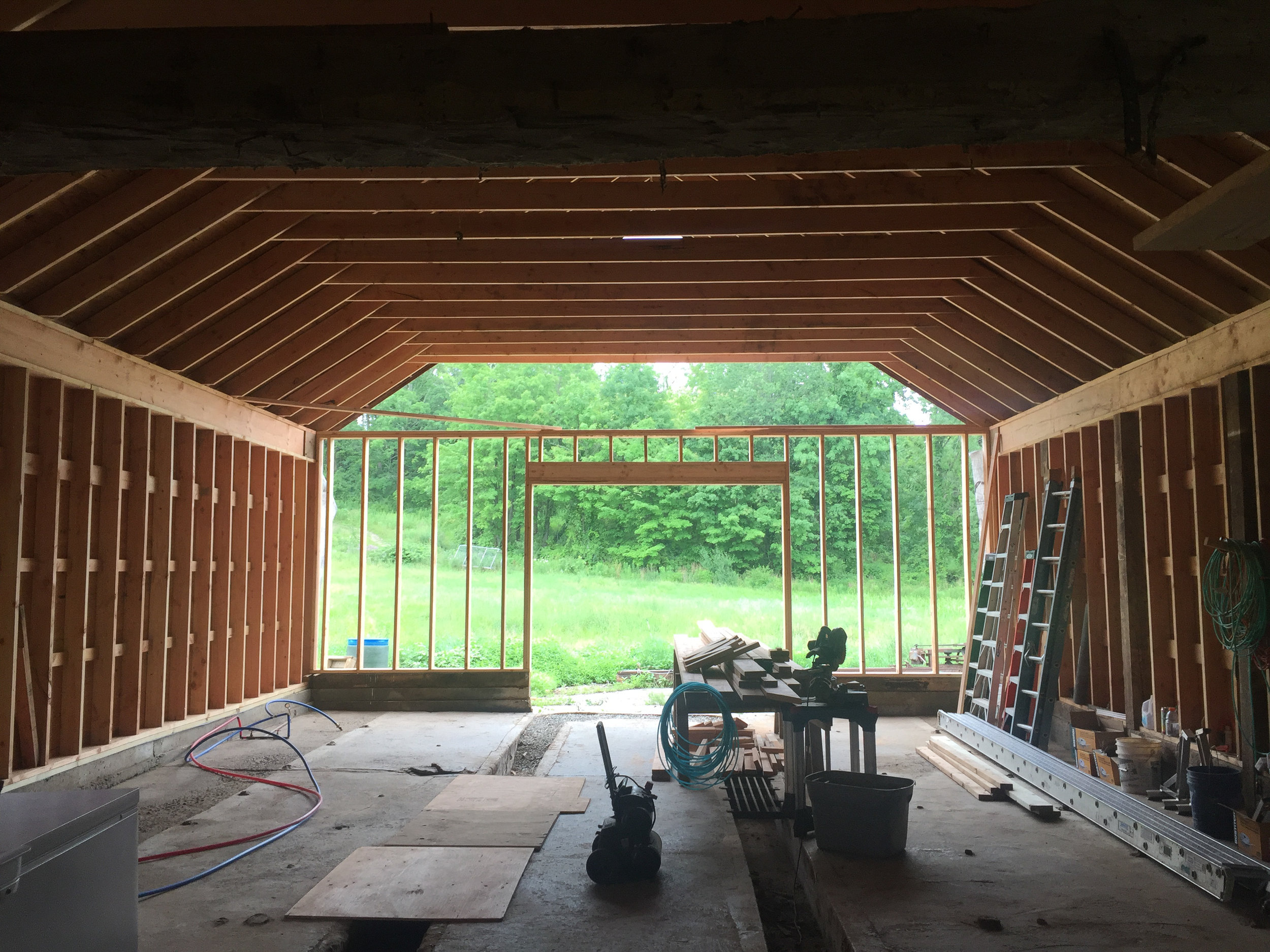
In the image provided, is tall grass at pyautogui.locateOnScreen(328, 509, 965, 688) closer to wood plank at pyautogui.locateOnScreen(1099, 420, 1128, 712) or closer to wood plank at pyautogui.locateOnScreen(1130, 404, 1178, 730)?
wood plank at pyautogui.locateOnScreen(1099, 420, 1128, 712)

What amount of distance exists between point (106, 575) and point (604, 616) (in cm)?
1381

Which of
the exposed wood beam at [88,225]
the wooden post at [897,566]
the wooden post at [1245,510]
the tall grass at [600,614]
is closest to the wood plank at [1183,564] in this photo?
the wooden post at [1245,510]

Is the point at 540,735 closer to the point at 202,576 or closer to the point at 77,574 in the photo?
the point at 202,576

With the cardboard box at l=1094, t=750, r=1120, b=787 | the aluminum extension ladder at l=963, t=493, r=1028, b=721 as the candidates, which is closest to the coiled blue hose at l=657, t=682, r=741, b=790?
the cardboard box at l=1094, t=750, r=1120, b=787

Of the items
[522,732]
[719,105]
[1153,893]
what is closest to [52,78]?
[719,105]

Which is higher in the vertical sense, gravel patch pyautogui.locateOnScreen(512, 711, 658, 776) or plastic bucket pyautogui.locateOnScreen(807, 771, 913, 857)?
plastic bucket pyautogui.locateOnScreen(807, 771, 913, 857)

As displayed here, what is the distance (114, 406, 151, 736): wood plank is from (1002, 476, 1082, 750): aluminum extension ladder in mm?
7296

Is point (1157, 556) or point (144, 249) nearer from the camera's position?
point (144, 249)

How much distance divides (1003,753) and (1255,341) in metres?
3.61

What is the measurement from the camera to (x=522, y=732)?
379 inches

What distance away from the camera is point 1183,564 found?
6520 mm

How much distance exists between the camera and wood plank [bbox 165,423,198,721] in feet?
26.3

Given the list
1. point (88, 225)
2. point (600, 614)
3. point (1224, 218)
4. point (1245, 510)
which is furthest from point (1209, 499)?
point (600, 614)

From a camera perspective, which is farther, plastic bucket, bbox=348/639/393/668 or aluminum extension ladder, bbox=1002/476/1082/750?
plastic bucket, bbox=348/639/393/668
